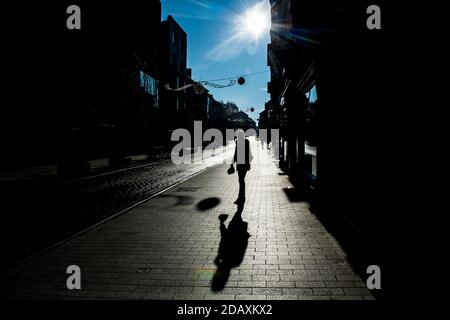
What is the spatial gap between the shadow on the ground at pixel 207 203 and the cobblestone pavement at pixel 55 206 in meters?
1.94

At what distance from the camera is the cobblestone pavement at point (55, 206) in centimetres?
575

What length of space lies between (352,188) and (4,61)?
71.2 ft

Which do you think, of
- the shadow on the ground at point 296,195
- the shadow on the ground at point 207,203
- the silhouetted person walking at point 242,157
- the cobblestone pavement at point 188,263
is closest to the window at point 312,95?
the silhouetted person walking at point 242,157

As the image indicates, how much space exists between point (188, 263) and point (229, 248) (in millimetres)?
880

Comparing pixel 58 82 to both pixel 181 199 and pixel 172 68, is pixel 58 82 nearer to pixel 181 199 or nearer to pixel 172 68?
pixel 181 199

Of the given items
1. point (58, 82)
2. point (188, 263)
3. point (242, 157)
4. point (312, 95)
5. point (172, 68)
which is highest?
point (172, 68)

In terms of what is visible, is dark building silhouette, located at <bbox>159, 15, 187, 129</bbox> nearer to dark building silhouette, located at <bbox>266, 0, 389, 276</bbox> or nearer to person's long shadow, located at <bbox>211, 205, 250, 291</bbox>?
dark building silhouette, located at <bbox>266, 0, 389, 276</bbox>

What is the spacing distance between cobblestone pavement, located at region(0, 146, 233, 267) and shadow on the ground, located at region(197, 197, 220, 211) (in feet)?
6.38

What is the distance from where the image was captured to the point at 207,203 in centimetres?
901

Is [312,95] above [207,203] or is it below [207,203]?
above

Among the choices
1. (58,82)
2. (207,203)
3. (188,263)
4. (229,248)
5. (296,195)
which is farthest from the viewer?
(58,82)

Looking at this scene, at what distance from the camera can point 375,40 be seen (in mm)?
5246

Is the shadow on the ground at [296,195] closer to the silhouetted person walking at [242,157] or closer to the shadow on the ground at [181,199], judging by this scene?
the silhouetted person walking at [242,157]

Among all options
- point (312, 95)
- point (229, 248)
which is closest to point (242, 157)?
point (312, 95)
